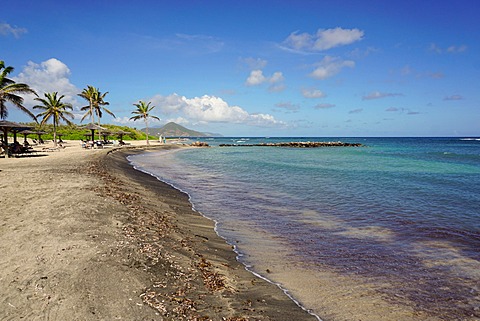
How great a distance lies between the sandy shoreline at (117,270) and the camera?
4305 millimetres

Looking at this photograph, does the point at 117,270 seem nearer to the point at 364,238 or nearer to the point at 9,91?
the point at 364,238

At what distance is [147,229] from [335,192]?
466 inches

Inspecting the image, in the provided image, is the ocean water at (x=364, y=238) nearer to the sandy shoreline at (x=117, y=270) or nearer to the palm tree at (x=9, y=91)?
the sandy shoreline at (x=117, y=270)

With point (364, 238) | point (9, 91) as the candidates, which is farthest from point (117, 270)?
point (9, 91)

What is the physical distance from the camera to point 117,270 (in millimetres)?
5348

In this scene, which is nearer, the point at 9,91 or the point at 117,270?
the point at 117,270

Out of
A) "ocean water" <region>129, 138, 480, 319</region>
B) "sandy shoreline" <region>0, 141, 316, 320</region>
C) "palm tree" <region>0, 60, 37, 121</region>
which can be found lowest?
"ocean water" <region>129, 138, 480, 319</region>

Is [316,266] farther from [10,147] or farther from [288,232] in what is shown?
[10,147]

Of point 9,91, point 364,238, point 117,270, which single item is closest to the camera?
point 117,270

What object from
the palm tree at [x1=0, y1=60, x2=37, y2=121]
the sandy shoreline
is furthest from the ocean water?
the palm tree at [x1=0, y1=60, x2=37, y2=121]

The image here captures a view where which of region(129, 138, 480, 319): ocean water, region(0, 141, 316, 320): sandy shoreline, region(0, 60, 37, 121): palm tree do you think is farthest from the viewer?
region(0, 60, 37, 121): palm tree

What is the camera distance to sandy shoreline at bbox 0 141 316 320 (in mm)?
4305

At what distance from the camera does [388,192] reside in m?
17.1

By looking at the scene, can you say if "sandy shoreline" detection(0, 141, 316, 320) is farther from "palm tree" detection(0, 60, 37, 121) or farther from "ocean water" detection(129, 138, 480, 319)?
"palm tree" detection(0, 60, 37, 121)
